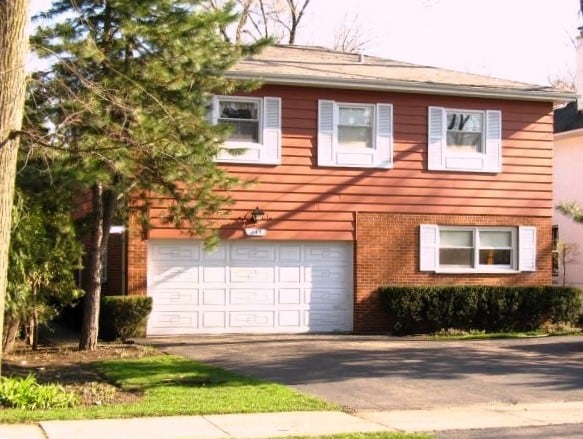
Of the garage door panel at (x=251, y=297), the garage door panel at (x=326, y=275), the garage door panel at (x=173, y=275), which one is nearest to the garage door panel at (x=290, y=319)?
the garage door panel at (x=251, y=297)

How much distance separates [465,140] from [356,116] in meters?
2.88

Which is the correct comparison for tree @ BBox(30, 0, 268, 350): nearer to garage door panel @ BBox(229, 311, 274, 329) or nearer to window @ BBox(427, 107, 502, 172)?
garage door panel @ BBox(229, 311, 274, 329)

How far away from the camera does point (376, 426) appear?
914 centimetres

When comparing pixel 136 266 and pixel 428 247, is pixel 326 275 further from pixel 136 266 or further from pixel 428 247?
pixel 136 266

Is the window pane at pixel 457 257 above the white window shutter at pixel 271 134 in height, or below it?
below

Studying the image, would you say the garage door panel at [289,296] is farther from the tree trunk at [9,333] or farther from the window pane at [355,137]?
the tree trunk at [9,333]

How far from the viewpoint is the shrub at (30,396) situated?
9766 millimetres

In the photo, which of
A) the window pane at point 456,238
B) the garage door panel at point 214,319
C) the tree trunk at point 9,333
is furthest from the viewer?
the window pane at point 456,238

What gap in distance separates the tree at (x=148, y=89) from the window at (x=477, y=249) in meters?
7.11

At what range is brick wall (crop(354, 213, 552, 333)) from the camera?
1914cm

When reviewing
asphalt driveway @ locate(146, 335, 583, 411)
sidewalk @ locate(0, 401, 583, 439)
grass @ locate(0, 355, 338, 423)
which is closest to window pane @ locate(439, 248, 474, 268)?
asphalt driveway @ locate(146, 335, 583, 411)

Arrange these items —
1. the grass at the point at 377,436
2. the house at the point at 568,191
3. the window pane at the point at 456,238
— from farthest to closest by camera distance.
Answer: the house at the point at 568,191 → the window pane at the point at 456,238 → the grass at the point at 377,436

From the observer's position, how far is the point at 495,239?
20.3 m

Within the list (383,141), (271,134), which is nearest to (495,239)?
(383,141)
